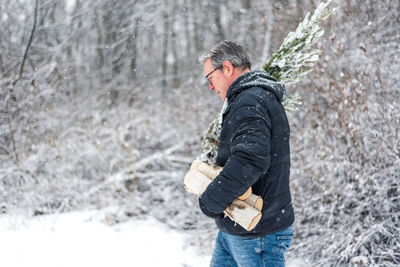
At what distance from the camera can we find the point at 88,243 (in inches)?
171

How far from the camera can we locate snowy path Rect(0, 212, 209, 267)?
3888mm

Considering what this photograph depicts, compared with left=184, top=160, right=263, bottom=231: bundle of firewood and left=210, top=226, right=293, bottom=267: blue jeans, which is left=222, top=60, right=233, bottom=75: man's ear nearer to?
left=184, top=160, right=263, bottom=231: bundle of firewood

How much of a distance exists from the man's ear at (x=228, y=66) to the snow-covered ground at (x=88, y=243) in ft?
8.68

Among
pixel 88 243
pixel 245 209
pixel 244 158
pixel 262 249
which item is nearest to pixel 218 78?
pixel 244 158

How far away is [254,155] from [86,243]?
3.42m

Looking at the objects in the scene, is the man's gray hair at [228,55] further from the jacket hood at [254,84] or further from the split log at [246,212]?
the split log at [246,212]

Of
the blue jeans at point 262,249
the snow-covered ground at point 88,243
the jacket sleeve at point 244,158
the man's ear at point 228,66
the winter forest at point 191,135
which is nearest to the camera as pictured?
the jacket sleeve at point 244,158

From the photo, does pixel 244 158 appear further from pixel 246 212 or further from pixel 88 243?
pixel 88 243

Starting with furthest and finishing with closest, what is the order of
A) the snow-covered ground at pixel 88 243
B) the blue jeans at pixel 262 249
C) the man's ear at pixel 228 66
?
the snow-covered ground at pixel 88 243, the man's ear at pixel 228 66, the blue jeans at pixel 262 249

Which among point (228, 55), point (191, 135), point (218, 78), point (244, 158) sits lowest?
point (191, 135)

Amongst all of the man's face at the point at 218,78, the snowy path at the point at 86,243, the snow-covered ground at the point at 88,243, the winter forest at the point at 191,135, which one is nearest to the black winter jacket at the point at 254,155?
the man's face at the point at 218,78

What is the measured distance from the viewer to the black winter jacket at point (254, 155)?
5.32ft

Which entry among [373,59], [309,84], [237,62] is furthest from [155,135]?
[237,62]

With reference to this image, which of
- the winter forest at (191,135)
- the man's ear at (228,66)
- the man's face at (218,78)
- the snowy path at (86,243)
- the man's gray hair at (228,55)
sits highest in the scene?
the man's gray hair at (228,55)
